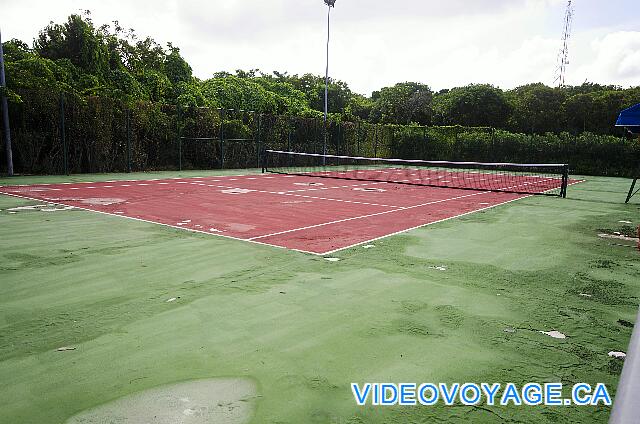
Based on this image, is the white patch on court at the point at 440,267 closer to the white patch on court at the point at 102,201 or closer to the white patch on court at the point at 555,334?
the white patch on court at the point at 555,334

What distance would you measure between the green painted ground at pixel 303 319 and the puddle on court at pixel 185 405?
88 millimetres

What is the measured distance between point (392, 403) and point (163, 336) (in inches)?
76.8

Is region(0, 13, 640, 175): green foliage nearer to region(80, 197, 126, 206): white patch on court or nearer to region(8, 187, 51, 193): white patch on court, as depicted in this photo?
region(8, 187, 51, 193): white patch on court

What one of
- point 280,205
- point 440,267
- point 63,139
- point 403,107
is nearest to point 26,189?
point 63,139

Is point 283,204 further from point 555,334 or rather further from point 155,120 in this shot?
point 155,120

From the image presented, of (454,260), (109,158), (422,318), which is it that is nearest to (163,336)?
(422,318)

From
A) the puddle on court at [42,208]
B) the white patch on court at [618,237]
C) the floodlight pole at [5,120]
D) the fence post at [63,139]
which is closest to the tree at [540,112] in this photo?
the fence post at [63,139]

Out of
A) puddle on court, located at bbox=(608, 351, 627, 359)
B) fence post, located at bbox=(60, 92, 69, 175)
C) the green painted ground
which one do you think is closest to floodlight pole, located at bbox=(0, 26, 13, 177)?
fence post, located at bbox=(60, 92, 69, 175)

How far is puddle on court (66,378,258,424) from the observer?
291 centimetres

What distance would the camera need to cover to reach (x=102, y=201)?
1192cm

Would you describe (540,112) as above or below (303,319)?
above

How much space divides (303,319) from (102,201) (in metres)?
9.06

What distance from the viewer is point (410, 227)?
30.3 feet

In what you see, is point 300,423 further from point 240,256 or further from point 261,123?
point 261,123
